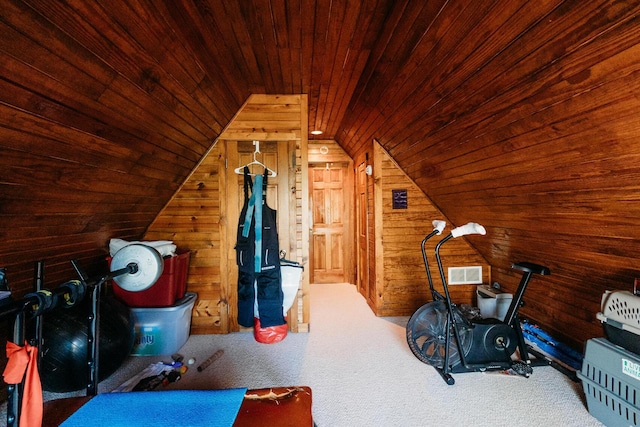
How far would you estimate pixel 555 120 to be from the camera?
1.40 metres

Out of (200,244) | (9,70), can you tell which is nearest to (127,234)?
(200,244)

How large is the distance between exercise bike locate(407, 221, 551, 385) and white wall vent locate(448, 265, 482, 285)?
3.56 feet

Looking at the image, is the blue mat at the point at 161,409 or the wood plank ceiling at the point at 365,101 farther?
the wood plank ceiling at the point at 365,101

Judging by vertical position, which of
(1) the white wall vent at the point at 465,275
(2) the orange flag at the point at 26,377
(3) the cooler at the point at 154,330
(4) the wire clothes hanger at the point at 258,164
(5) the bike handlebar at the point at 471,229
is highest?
(4) the wire clothes hanger at the point at 258,164

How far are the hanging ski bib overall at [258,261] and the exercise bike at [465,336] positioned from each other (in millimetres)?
1233

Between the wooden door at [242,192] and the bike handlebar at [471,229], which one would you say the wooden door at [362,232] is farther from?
the bike handlebar at [471,229]

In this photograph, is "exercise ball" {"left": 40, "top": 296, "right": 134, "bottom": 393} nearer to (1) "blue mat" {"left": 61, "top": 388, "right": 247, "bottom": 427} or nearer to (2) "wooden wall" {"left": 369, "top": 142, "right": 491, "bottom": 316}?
(1) "blue mat" {"left": 61, "top": 388, "right": 247, "bottom": 427}

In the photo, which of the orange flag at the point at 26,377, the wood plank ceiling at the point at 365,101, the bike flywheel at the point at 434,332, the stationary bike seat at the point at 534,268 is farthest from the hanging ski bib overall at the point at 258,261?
the stationary bike seat at the point at 534,268

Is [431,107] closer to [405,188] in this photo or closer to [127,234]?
[405,188]

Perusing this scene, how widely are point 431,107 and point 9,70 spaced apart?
2154mm

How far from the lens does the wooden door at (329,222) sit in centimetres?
495

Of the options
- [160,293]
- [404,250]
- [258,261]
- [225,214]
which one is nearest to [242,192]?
[225,214]

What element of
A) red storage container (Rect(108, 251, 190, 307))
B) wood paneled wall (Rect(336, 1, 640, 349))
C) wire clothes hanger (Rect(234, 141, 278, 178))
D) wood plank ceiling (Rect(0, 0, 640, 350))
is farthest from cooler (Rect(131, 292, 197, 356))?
wood paneled wall (Rect(336, 1, 640, 349))

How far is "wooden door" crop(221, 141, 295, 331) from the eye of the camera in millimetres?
2953
